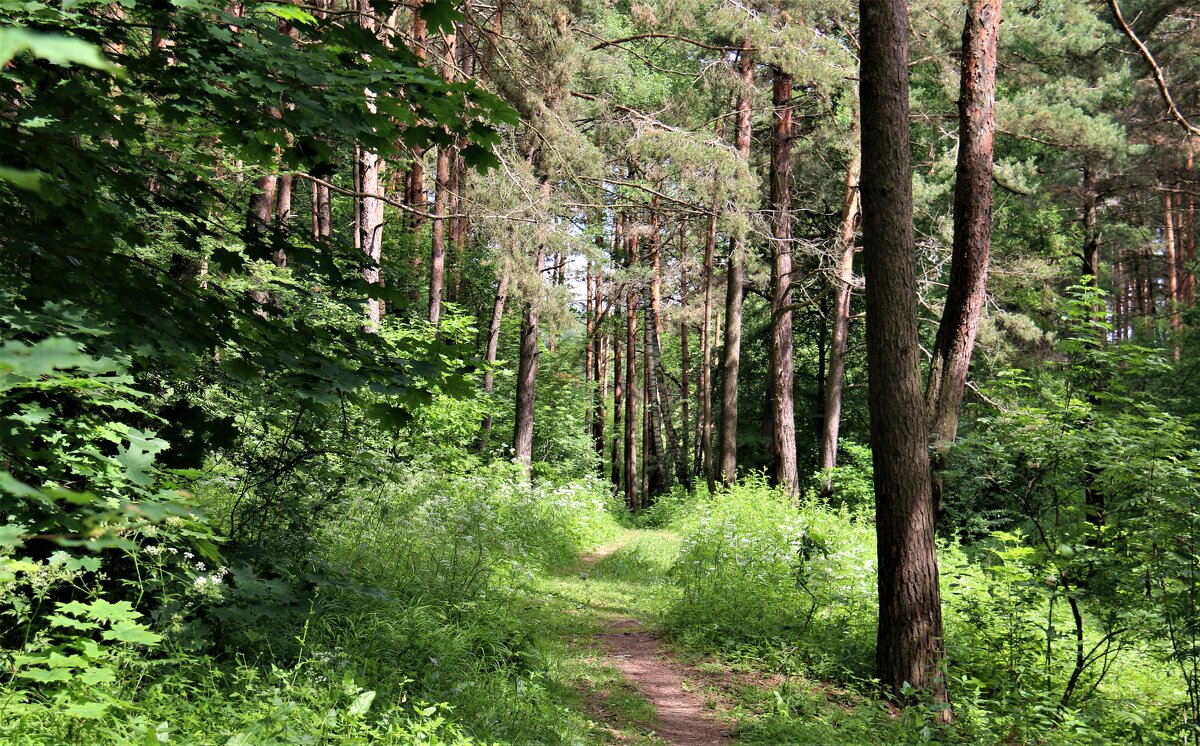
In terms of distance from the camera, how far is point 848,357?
24.5 meters

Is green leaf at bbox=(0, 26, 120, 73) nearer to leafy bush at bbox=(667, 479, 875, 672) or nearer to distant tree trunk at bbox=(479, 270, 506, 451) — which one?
leafy bush at bbox=(667, 479, 875, 672)

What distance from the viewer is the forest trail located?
524 centimetres

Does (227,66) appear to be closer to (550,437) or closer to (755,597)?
(755,597)

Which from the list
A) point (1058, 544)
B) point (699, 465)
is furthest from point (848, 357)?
point (1058, 544)

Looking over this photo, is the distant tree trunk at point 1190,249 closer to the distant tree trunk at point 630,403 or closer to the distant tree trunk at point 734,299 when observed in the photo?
the distant tree trunk at point 734,299

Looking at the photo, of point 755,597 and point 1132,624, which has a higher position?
point 1132,624

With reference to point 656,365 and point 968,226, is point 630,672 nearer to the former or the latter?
point 968,226

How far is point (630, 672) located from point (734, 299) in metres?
11.1

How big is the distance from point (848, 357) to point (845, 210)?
32.1 feet

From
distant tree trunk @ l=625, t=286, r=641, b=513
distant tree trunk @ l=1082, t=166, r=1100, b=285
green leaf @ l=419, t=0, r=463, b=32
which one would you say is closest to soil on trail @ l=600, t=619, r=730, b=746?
green leaf @ l=419, t=0, r=463, b=32

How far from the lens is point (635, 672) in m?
6.39

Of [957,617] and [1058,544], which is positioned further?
[957,617]

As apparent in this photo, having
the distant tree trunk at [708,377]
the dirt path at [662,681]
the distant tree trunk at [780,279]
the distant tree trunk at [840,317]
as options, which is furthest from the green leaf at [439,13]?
the distant tree trunk at [708,377]

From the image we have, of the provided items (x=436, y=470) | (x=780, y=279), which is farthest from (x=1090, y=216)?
(x=436, y=470)
